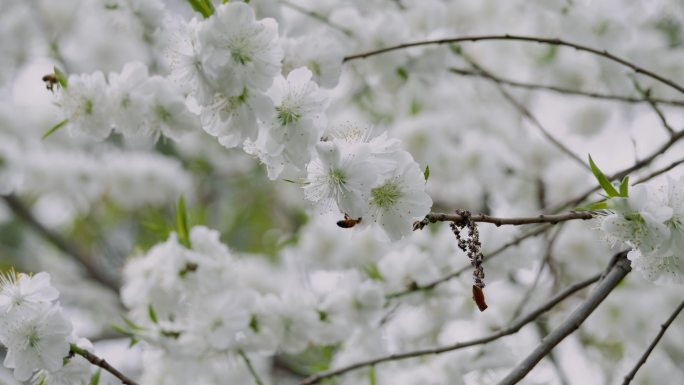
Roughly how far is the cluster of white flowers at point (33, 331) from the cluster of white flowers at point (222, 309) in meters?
0.48

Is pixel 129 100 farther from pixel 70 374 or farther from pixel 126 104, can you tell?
pixel 70 374

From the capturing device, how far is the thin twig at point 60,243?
13.7ft

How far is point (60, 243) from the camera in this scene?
4.20 meters

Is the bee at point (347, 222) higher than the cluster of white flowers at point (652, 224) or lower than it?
higher

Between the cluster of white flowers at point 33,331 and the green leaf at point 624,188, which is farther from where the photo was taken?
the cluster of white flowers at point 33,331

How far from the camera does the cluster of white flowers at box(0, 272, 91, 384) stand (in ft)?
4.45

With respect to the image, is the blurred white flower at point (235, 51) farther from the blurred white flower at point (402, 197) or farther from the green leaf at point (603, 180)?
the green leaf at point (603, 180)

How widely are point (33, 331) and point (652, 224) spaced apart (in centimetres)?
105

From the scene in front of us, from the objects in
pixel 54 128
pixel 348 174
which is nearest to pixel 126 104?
pixel 54 128

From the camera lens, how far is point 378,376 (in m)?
2.61

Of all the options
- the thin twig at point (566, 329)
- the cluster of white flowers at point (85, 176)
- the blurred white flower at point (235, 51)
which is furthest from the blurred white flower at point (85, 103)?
the cluster of white flowers at point (85, 176)

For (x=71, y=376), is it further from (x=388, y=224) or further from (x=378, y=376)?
(x=378, y=376)

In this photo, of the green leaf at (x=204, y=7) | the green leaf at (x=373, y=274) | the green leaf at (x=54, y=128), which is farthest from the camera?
the green leaf at (x=373, y=274)

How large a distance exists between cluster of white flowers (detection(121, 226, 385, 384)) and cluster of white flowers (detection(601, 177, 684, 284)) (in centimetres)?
88
